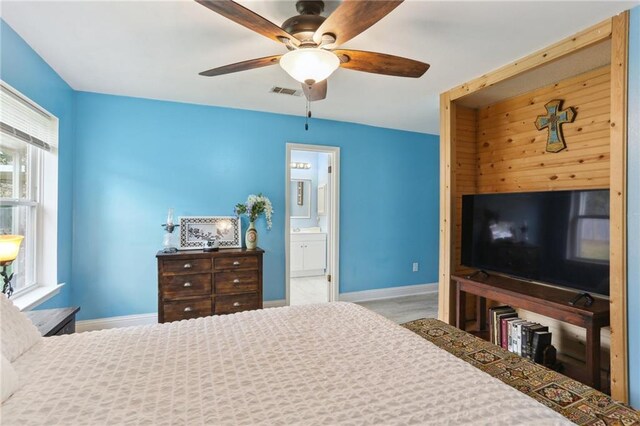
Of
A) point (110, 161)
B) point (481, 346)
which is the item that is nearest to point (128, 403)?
point (481, 346)

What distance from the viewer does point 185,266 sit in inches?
123

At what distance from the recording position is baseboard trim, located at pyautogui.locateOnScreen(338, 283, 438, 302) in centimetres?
440

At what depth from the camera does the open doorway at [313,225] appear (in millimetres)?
4273

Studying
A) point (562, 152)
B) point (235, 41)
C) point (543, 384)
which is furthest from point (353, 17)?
point (562, 152)

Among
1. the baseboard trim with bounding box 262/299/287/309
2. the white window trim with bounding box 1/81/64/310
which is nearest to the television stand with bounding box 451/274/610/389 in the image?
the baseboard trim with bounding box 262/299/287/309

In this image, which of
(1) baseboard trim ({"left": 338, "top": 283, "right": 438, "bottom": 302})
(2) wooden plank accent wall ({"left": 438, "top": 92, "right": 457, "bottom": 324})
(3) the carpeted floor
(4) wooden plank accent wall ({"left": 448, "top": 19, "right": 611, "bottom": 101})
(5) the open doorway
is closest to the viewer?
(4) wooden plank accent wall ({"left": 448, "top": 19, "right": 611, "bottom": 101})

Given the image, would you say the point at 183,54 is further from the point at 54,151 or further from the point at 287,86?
the point at 54,151

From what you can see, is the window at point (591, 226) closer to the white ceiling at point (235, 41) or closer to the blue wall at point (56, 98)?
Result: the white ceiling at point (235, 41)

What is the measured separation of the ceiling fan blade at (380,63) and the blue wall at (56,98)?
6.82 ft

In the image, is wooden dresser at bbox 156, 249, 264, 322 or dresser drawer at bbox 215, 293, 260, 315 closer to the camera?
wooden dresser at bbox 156, 249, 264, 322

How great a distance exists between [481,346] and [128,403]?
2.03m

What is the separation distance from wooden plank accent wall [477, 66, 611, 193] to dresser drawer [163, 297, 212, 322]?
3.17 metres

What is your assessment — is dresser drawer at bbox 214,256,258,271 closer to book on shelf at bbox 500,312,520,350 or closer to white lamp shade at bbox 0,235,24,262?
white lamp shade at bbox 0,235,24,262

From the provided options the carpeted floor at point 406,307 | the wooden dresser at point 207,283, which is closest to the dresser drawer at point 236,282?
the wooden dresser at point 207,283
